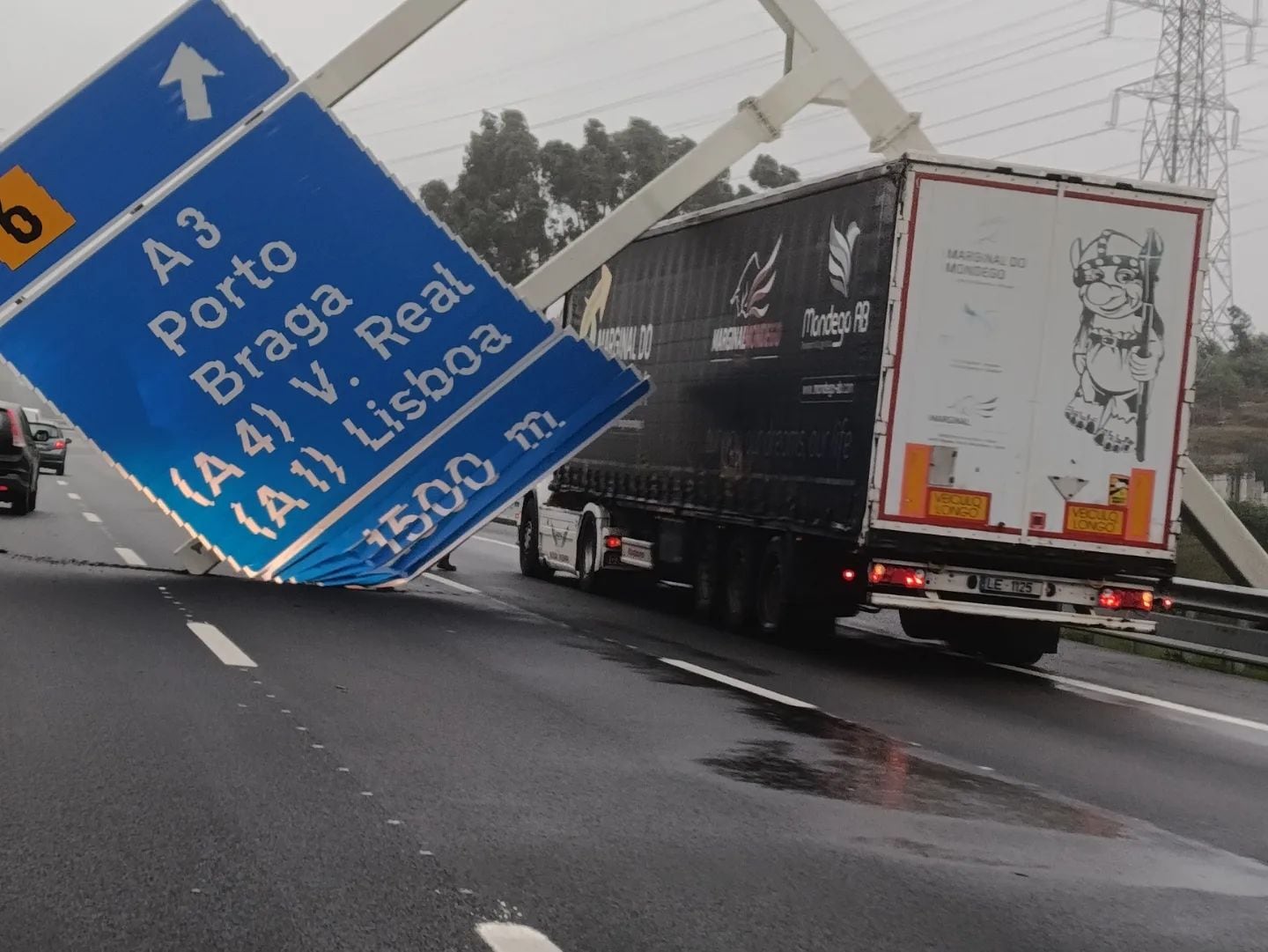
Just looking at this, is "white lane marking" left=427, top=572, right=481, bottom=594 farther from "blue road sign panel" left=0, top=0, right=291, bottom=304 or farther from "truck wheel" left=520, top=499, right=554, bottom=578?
"blue road sign panel" left=0, top=0, right=291, bottom=304

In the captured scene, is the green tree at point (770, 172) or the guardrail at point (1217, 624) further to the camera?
the green tree at point (770, 172)

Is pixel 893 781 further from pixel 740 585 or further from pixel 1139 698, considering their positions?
pixel 740 585

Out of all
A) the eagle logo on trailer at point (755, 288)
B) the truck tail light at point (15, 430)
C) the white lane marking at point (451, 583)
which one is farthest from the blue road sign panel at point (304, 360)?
the truck tail light at point (15, 430)

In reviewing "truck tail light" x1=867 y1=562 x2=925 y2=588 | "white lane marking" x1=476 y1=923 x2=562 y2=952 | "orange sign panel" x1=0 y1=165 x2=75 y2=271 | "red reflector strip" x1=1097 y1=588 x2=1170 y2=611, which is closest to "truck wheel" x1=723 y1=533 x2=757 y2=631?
"truck tail light" x1=867 y1=562 x2=925 y2=588

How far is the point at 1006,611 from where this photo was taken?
547 inches

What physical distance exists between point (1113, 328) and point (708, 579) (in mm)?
5450

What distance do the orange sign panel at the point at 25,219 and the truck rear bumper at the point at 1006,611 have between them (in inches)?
284

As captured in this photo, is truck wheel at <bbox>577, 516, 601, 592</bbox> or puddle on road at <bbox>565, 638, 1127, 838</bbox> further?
truck wheel at <bbox>577, 516, 601, 592</bbox>

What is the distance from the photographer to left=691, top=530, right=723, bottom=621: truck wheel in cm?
1752

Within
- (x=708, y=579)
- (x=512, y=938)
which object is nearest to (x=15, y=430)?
(x=708, y=579)

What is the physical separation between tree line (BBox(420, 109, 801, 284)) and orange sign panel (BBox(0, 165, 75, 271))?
5793cm

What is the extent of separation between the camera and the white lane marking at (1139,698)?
41.5ft

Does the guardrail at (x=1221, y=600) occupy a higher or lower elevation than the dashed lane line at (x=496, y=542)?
higher

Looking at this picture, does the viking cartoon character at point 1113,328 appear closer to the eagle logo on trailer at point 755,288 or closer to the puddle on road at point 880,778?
the eagle logo on trailer at point 755,288
